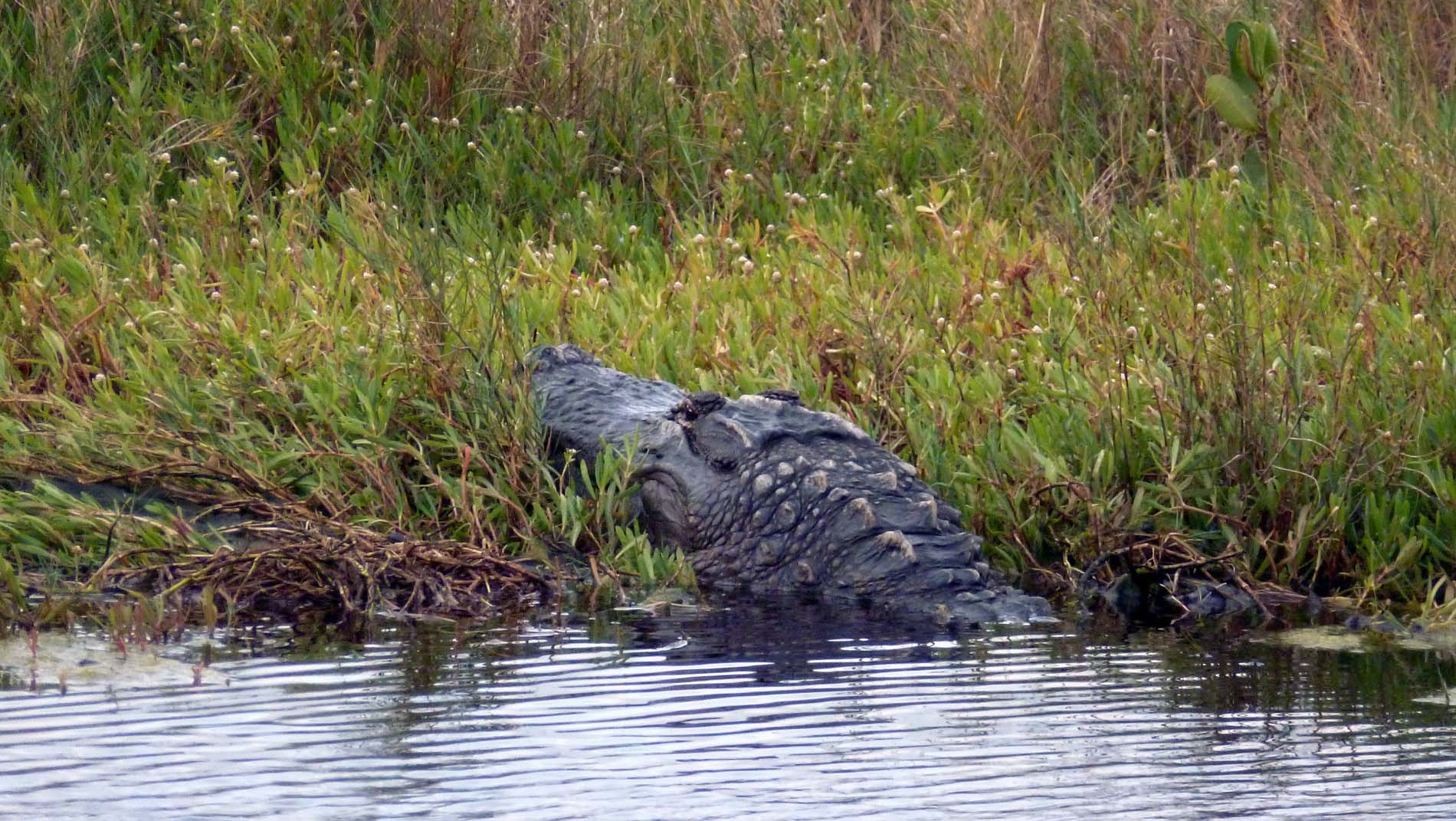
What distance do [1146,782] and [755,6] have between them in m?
5.14

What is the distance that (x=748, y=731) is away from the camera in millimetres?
3018

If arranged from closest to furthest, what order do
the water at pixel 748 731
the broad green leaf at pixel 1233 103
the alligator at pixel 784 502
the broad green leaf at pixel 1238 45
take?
1. the water at pixel 748 731
2. the alligator at pixel 784 502
3. the broad green leaf at pixel 1238 45
4. the broad green leaf at pixel 1233 103

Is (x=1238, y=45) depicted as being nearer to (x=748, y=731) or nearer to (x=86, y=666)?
(x=748, y=731)

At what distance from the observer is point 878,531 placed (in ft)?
13.6

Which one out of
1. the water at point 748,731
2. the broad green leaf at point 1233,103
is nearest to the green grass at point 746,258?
the broad green leaf at point 1233,103

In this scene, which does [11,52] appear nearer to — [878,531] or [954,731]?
[878,531]

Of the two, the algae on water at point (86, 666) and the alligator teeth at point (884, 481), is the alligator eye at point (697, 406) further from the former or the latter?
the algae on water at point (86, 666)

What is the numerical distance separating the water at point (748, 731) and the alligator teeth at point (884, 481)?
511 mm

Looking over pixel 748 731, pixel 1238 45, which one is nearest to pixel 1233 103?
pixel 1238 45

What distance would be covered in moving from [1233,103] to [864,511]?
278 centimetres

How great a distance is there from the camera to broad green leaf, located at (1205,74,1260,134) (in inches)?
246

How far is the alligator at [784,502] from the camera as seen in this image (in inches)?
158

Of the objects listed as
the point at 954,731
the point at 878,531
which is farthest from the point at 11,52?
the point at 954,731

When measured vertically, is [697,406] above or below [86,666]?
above
